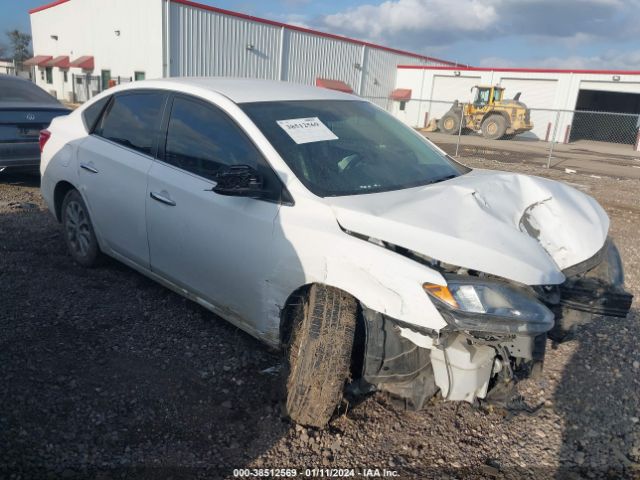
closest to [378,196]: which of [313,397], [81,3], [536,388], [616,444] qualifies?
[313,397]

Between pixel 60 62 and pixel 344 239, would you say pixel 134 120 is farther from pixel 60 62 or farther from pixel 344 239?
pixel 60 62

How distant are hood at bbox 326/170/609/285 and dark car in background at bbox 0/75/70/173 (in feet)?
18.6

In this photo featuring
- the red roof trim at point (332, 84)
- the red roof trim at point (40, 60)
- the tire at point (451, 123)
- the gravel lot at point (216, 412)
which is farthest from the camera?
the red roof trim at point (40, 60)

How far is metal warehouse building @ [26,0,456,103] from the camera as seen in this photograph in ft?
82.7

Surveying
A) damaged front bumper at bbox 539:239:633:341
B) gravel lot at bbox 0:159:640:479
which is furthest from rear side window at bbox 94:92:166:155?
damaged front bumper at bbox 539:239:633:341

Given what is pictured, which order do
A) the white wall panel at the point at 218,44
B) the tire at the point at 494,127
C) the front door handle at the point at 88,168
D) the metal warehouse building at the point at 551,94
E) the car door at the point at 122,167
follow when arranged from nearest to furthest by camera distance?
1. the car door at the point at 122,167
2. the front door handle at the point at 88,168
3. the tire at the point at 494,127
4. the white wall panel at the point at 218,44
5. the metal warehouse building at the point at 551,94

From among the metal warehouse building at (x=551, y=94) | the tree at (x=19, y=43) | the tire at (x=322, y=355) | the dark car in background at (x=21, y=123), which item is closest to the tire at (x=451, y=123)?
the metal warehouse building at (x=551, y=94)

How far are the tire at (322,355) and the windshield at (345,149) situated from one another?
59 centimetres

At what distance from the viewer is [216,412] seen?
9.08ft

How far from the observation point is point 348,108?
145 inches

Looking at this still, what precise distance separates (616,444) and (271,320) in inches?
74.7

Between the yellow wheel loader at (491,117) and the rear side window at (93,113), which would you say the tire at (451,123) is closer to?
the yellow wheel loader at (491,117)

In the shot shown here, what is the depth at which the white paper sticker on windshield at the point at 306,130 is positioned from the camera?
3.07m

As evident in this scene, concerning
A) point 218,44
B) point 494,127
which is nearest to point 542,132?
point 494,127
